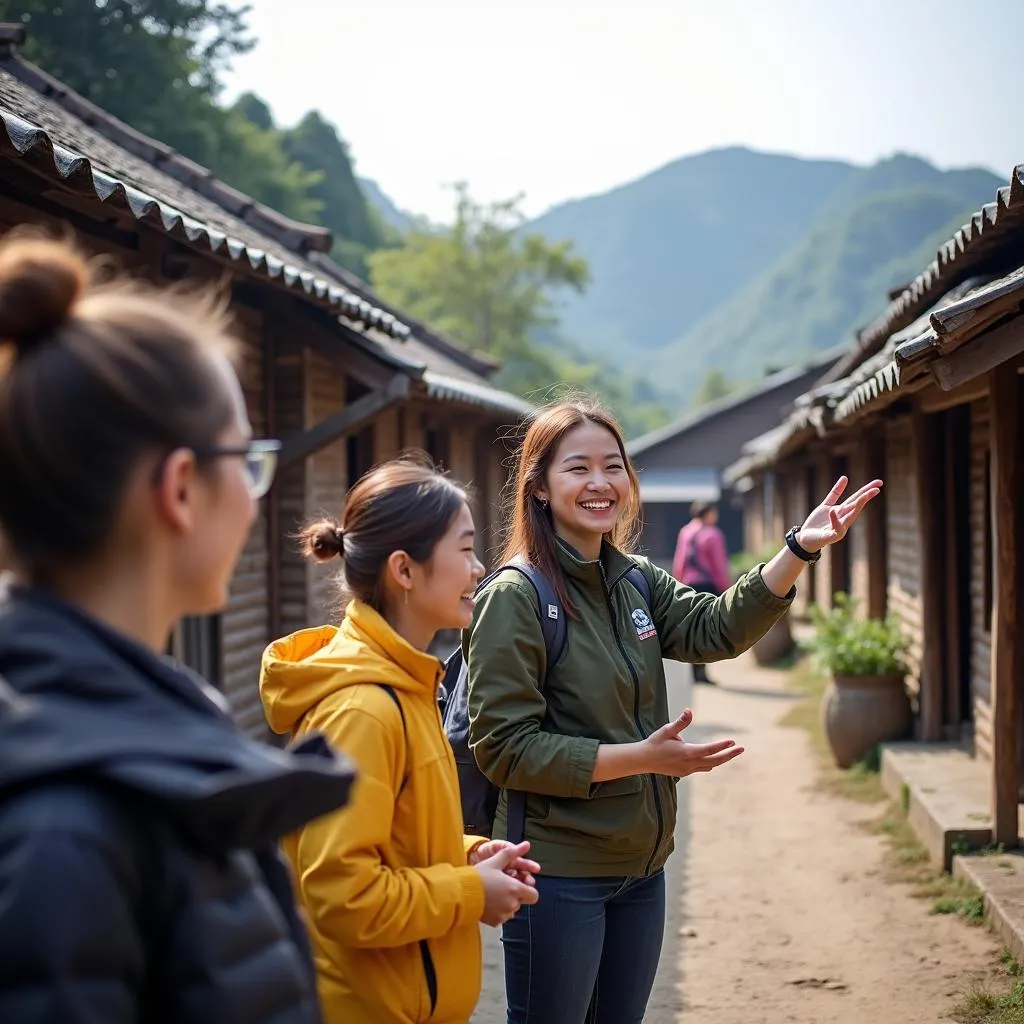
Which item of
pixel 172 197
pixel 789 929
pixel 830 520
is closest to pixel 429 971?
pixel 830 520

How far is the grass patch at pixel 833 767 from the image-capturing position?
8.55m

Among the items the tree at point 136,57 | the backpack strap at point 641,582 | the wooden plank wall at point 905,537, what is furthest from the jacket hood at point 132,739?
the tree at point 136,57

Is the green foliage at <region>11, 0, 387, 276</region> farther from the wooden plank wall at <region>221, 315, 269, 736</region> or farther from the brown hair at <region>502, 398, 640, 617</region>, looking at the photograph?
the brown hair at <region>502, 398, 640, 617</region>

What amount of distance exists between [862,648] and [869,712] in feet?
1.64

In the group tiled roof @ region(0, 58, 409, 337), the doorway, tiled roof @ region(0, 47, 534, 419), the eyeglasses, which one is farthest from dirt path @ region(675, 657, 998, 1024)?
the eyeglasses

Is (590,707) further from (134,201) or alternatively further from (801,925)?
(801,925)

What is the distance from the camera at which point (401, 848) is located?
2.13 m

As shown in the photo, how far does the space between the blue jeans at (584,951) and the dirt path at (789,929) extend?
2200 millimetres

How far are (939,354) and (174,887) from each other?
178 inches

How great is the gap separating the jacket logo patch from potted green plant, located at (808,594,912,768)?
6484mm

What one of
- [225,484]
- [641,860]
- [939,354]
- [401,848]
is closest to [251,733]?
[939,354]

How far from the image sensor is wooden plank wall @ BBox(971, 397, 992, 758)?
7566mm

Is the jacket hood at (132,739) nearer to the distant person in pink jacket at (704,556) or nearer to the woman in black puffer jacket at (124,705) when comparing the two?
the woman in black puffer jacket at (124,705)

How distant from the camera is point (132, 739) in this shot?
110 cm
